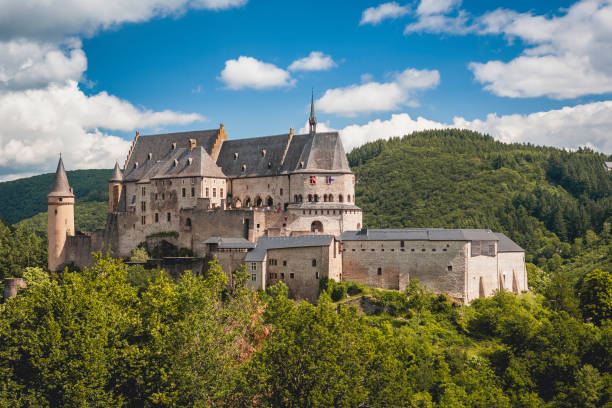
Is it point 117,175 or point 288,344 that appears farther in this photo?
point 117,175

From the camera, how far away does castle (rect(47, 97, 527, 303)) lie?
59.2m

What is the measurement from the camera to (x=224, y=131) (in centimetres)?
8025

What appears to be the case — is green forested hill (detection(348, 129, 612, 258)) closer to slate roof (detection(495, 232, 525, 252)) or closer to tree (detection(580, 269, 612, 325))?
tree (detection(580, 269, 612, 325))

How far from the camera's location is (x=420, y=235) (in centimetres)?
5997

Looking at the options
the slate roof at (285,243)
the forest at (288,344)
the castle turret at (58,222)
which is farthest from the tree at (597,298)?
the castle turret at (58,222)

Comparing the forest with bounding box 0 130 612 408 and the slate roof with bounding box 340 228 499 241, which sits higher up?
the slate roof with bounding box 340 228 499 241

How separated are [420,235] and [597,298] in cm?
2036

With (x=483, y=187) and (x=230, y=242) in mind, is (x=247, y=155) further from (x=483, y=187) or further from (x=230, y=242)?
(x=483, y=187)

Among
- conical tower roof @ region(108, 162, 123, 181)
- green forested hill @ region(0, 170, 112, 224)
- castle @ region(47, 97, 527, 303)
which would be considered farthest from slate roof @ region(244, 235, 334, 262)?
green forested hill @ region(0, 170, 112, 224)

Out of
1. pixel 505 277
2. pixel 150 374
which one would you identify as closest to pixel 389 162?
pixel 505 277

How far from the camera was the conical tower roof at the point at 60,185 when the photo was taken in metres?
75.4

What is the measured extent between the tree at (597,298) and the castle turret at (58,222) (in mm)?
60750

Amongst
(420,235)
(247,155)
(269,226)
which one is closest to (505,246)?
(420,235)

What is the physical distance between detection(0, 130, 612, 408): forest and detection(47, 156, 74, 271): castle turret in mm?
2594
